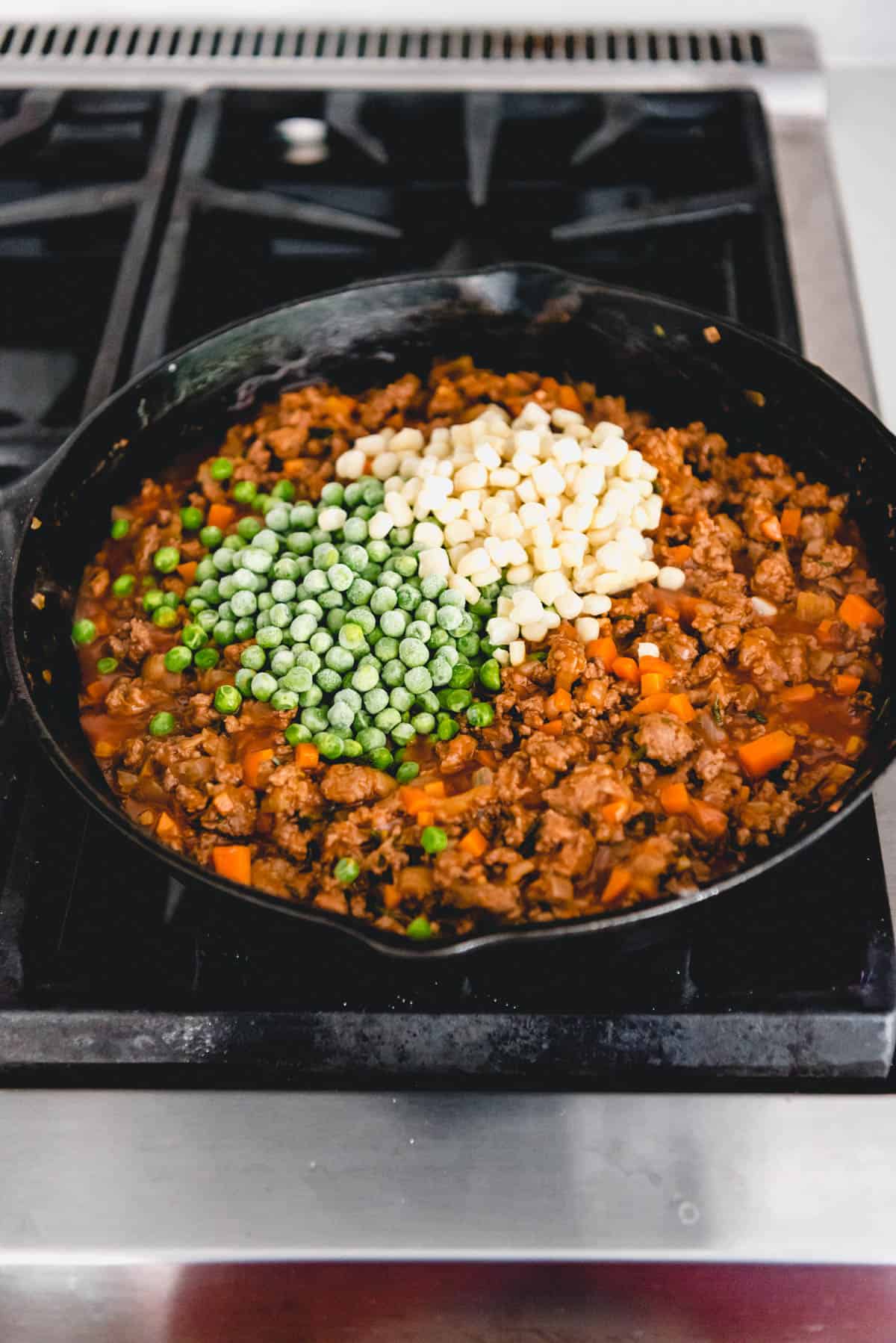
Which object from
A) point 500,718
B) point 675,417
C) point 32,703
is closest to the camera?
point 32,703

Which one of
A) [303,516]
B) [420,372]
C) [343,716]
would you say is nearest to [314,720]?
[343,716]

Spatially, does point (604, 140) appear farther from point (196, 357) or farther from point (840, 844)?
point (840, 844)

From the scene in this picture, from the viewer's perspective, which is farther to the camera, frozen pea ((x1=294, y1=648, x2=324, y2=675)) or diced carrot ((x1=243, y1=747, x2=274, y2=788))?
frozen pea ((x1=294, y1=648, x2=324, y2=675))

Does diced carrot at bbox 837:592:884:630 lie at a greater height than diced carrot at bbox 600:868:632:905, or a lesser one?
greater

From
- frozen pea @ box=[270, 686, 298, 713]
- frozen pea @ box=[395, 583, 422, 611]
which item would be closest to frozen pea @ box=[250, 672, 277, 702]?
frozen pea @ box=[270, 686, 298, 713]

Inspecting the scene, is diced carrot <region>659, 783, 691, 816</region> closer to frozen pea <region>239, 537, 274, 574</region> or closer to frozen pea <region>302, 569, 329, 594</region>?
frozen pea <region>302, 569, 329, 594</region>

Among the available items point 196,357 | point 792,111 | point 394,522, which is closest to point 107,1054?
point 394,522

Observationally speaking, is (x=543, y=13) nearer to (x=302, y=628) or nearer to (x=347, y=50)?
(x=347, y=50)
